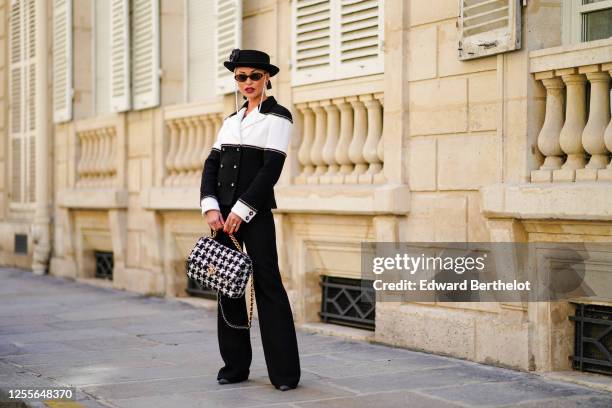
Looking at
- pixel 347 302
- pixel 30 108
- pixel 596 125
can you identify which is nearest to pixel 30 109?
pixel 30 108

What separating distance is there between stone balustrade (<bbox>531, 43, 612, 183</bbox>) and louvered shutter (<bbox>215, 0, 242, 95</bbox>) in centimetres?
387

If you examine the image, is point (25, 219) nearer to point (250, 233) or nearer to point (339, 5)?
point (339, 5)

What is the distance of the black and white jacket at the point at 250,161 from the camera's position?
5961 millimetres

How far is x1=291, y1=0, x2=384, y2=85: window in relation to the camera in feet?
27.3

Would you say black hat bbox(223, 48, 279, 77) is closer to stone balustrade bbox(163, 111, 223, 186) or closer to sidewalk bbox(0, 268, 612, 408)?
sidewalk bbox(0, 268, 612, 408)

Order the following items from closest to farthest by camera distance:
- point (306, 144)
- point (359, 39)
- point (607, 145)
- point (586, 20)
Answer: point (607, 145)
point (586, 20)
point (359, 39)
point (306, 144)

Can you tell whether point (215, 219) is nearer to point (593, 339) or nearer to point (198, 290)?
point (593, 339)

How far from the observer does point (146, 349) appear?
25.5 feet

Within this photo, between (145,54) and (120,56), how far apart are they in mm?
647

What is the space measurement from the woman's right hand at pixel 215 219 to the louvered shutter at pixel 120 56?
247 inches

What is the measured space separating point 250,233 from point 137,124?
6321 millimetres

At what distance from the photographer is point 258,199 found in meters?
5.96

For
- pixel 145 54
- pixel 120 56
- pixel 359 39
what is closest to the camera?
pixel 359 39

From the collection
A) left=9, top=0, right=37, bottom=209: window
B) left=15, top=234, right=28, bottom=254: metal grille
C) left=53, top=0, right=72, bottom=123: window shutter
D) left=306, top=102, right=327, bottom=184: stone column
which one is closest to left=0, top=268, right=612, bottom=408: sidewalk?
left=306, top=102, right=327, bottom=184: stone column
